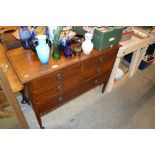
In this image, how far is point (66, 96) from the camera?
154 cm

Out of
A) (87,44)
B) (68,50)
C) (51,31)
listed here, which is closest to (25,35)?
(51,31)

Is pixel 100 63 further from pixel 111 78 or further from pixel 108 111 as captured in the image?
pixel 108 111

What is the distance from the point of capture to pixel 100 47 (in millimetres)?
1408

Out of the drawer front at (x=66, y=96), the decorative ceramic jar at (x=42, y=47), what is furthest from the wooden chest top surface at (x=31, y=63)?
the drawer front at (x=66, y=96)

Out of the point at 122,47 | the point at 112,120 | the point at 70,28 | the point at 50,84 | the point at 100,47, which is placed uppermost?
the point at 70,28

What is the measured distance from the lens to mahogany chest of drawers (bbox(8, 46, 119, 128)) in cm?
115

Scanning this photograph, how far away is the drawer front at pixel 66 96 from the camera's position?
1.42 meters

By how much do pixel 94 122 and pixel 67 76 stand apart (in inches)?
31.3

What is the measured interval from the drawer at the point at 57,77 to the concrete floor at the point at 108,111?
0.68 meters

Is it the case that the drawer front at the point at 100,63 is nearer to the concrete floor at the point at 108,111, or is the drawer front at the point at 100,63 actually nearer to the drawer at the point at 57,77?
the drawer at the point at 57,77

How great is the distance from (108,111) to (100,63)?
75 centimetres

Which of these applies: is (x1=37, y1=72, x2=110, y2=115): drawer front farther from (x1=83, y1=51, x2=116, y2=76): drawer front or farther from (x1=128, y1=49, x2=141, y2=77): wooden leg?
(x1=128, y1=49, x2=141, y2=77): wooden leg
